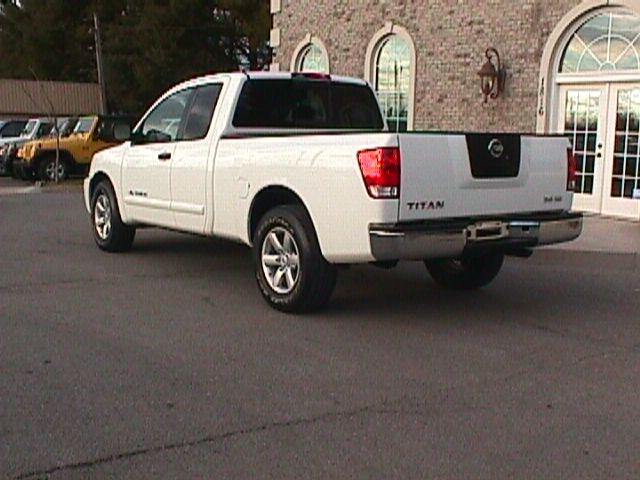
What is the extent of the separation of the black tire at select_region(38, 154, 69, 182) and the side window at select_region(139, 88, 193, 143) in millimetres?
13106

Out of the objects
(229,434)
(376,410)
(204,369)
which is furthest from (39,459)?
(376,410)

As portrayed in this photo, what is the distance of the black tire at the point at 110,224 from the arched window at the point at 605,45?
7842mm

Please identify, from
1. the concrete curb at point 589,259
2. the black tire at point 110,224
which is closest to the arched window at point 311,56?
the black tire at point 110,224

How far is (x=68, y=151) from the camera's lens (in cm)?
2028

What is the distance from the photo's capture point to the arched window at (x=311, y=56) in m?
16.8

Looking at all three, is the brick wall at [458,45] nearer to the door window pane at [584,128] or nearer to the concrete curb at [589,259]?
the door window pane at [584,128]

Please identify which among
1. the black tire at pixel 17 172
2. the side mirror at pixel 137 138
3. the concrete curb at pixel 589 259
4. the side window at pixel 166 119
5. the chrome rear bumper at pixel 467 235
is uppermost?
the side window at pixel 166 119

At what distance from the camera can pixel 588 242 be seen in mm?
9555

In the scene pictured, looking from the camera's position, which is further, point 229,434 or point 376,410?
point 376,410

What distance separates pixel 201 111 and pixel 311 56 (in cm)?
1068

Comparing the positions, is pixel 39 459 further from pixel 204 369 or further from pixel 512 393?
pixel 512 393

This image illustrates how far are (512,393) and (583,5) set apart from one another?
30.5 feet

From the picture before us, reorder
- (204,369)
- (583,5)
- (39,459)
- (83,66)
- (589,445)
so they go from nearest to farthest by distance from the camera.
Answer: (39,459) → (589,445) → (204,369) → (583,5) → (83,66)

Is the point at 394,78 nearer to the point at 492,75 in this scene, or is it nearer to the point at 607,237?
the point at 492,75
